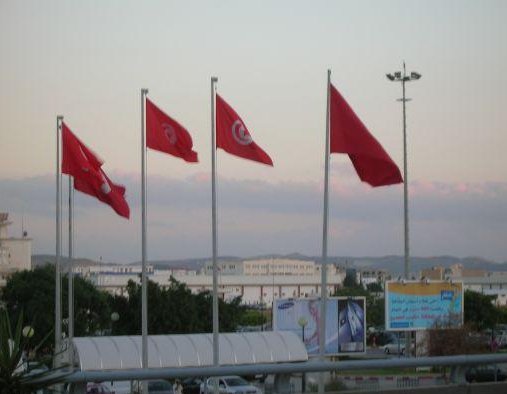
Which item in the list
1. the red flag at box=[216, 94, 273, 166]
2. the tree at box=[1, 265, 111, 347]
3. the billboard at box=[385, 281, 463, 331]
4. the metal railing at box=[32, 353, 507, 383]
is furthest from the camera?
the tree at box=[1, 265, 111, 347]

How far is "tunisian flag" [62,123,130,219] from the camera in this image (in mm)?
25984

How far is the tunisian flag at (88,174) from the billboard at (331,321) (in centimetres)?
3205

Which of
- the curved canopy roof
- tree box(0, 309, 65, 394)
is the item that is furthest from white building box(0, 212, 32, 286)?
tree box(0, 309, 65, 394)

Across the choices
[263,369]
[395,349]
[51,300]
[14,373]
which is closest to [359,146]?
[263,369]

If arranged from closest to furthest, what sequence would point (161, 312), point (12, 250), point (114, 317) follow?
point (114, 317), point (161, 312), point (12, 250)

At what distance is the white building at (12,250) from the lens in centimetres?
12988

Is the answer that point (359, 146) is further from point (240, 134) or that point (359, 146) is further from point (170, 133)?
point (170, 133)

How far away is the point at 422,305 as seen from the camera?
60.4m

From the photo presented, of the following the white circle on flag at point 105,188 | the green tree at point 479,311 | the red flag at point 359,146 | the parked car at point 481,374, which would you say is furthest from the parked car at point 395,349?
the parked car at point 481,374

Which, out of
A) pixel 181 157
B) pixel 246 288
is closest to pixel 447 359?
pixel 181 157

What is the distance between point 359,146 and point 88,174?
30.9ft

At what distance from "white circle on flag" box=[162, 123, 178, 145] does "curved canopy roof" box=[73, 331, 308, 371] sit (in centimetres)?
1735

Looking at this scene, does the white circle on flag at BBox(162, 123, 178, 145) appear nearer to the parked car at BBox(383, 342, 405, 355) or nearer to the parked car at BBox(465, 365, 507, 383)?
the parked car at BBox(465, 365, 507, 383)

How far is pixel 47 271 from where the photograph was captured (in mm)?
70875
